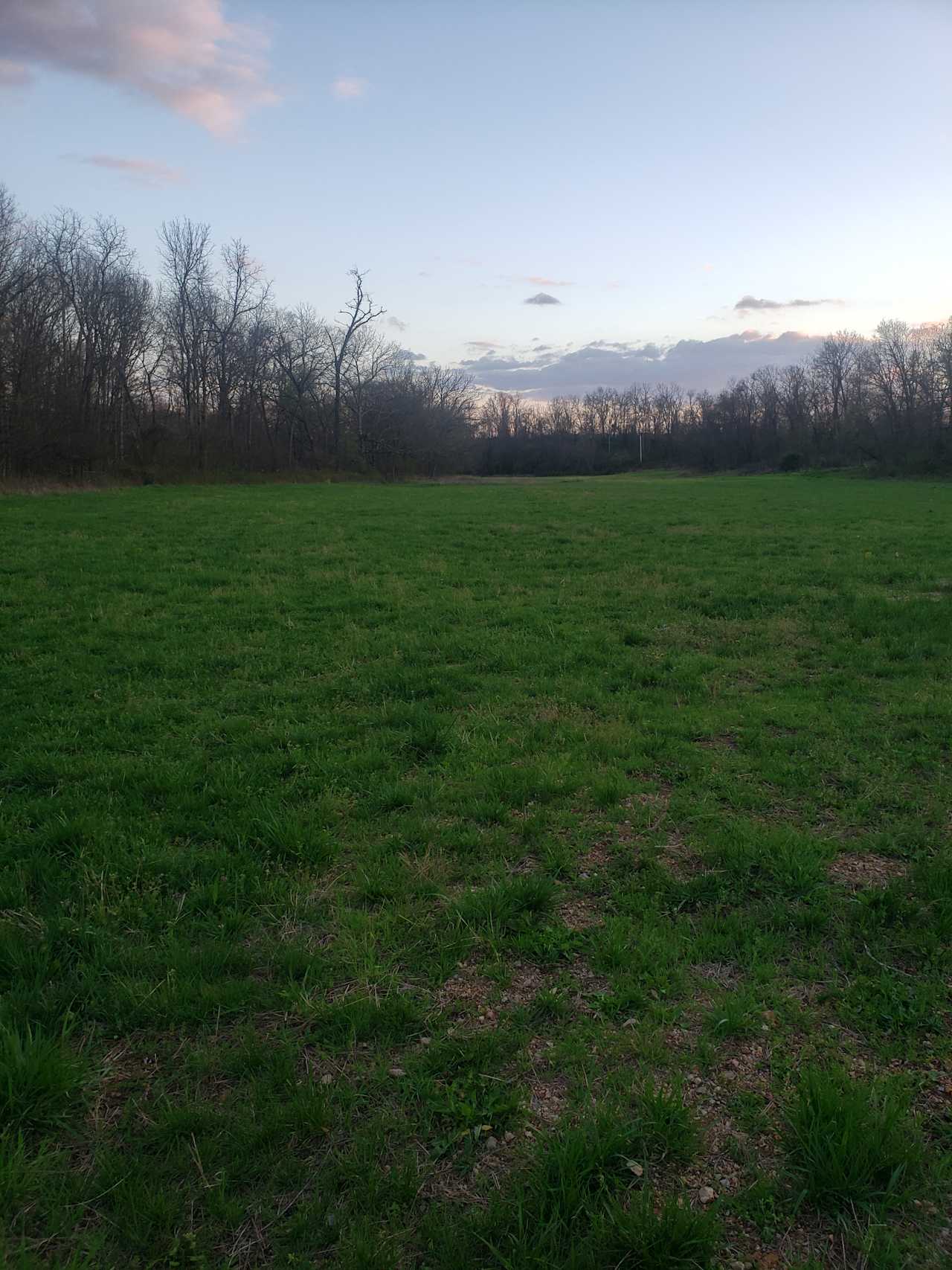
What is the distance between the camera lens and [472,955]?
3.59 metres

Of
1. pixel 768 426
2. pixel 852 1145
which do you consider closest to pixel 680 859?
pixel 852 1145

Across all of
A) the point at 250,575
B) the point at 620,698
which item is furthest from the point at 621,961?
the point at 250,575

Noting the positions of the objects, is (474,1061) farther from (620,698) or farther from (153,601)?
(153,601)

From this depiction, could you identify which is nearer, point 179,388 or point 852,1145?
point 852,1145

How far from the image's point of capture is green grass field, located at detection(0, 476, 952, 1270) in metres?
2.36

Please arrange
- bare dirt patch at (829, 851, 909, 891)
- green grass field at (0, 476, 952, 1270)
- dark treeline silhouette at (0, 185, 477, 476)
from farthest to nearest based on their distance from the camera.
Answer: dark treeline silhouette at (0, 185, 477, 476)
bare dirt patch at (829, 851, 909, 891)
green grass field at (0, 476, 952, 1270)

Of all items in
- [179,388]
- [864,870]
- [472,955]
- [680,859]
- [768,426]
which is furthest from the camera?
[768,426]

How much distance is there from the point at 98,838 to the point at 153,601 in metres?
7.08

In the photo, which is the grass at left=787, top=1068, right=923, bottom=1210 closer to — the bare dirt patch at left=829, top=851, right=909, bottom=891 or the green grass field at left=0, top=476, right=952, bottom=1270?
the green grass field at left=0, top=476, right=952, bottom=1270

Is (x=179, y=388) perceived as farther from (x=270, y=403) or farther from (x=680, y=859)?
(x=680, y=859)

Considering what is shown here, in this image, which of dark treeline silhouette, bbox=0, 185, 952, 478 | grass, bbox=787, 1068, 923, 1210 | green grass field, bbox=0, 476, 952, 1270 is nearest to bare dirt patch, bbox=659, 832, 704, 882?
green grass field, bbox=0, 476, 952, 1270

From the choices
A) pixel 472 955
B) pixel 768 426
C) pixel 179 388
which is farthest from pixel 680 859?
pixel 768 426

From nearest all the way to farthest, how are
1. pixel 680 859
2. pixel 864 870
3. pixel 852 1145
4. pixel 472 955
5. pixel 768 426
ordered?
1. pixel 852 1145
2. pixel 472 955
3. pixel 864 870
4. pixel 680 859
5. pixel 768 426

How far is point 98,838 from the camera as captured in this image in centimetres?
444
